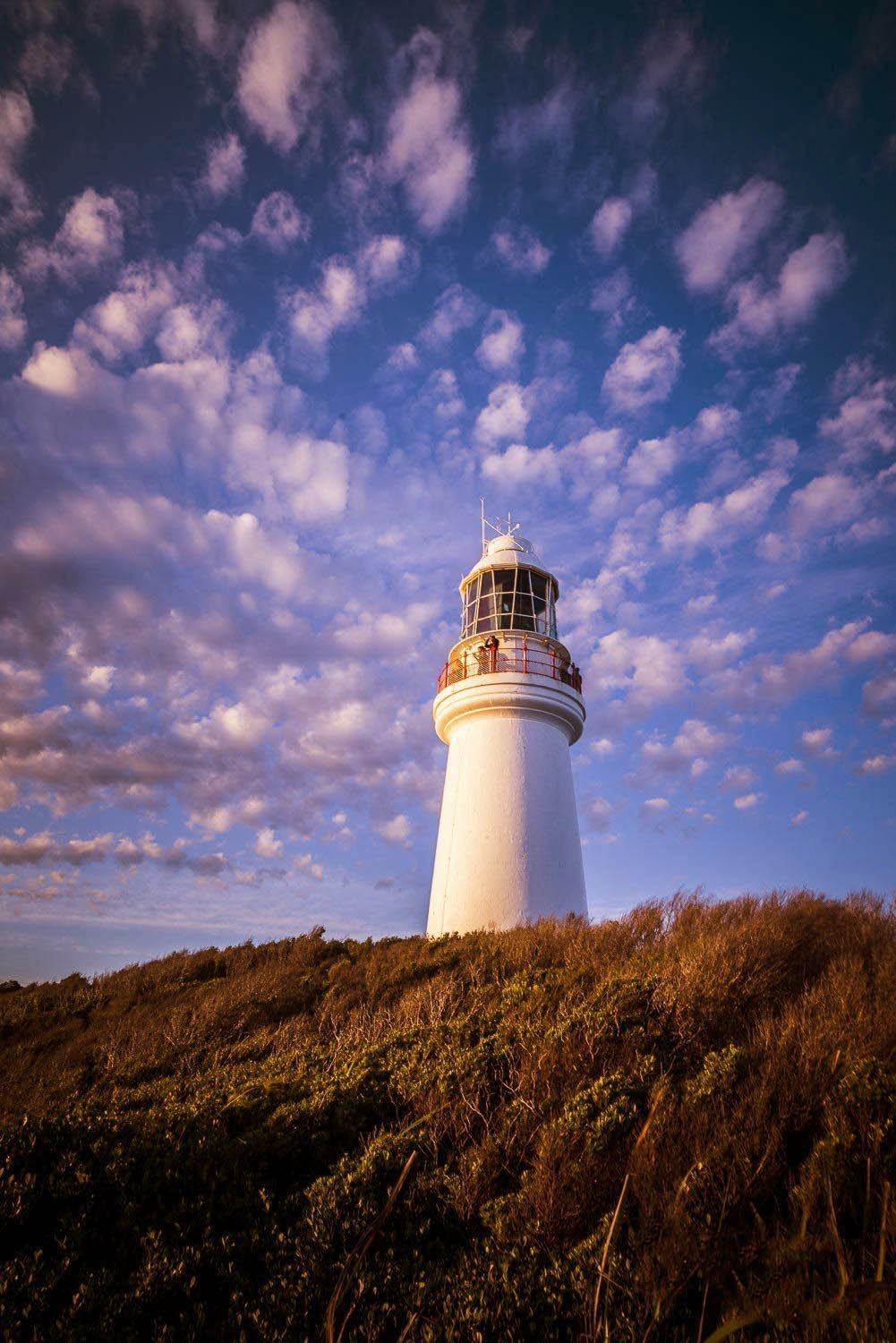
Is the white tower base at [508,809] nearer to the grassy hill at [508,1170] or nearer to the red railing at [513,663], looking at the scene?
the red railing at [513,663]

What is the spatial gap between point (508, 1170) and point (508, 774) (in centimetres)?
1025

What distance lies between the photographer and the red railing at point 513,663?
1486 cm

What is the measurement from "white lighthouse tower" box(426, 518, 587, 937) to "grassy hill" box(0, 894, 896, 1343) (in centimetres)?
641

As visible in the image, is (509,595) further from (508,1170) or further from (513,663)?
(508,1170)

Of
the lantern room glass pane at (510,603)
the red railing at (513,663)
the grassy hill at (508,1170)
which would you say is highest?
the lantern room glass pane at (510,603)

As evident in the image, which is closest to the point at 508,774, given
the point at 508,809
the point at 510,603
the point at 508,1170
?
the point at 508,809

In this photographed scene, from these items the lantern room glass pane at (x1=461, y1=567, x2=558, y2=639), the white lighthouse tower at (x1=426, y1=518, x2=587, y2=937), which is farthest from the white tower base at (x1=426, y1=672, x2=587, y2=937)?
the lantern room glass pane at (x1=461, y1=567, x2=558, y2=639)

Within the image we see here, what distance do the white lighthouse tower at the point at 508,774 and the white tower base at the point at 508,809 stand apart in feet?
0.07

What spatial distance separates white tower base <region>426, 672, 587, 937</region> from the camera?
43.9 feet

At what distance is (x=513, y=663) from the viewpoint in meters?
14.8

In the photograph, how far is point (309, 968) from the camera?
1037 cm

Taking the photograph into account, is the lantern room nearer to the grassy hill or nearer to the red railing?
the red railing

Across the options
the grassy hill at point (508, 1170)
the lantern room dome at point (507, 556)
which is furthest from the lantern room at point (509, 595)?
the grassy hill at point (508, 1170)

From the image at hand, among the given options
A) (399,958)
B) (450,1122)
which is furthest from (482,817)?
(450,1122)
